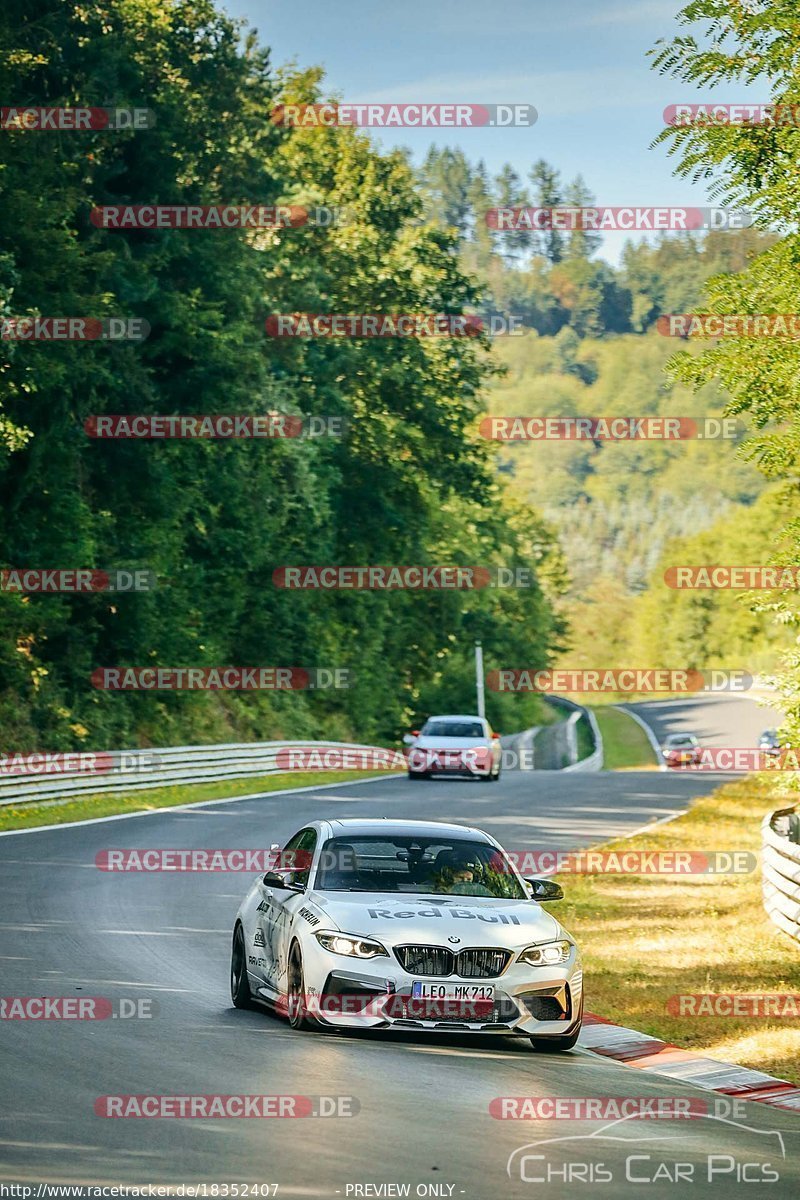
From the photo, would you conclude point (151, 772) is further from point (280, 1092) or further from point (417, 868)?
point (280, 1092)

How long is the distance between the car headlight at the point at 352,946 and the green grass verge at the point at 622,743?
85.4 metres

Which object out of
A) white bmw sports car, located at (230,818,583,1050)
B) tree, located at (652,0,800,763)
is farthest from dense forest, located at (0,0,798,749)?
white bmw sports car, located at (230,818,583,1050)

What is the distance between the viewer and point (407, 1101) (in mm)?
8977

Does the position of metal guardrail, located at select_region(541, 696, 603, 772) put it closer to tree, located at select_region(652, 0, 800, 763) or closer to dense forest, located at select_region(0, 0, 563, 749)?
dense forest, located at select_region(0, 0, 563, 749)

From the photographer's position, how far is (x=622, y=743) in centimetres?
11306

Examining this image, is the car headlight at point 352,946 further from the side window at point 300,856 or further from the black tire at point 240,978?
the black tire at point 240,978

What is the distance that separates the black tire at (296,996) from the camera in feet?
36.5

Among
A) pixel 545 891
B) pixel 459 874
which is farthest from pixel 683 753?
pixel 459 874

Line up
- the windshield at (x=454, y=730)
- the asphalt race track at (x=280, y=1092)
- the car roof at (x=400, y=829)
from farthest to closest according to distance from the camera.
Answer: the windshield at (x=454, y=730), the car roof at (x=400, y=829), the asphalt race track at (x=280, y=1092)

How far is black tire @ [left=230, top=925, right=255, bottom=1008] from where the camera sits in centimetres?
1246

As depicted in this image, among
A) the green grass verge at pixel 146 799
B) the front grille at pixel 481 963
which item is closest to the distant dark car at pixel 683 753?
the green grass verge at pixel 146 799

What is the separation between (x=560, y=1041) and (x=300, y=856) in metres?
2.38

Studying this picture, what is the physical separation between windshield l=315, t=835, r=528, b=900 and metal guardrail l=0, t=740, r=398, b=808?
64.7 ft

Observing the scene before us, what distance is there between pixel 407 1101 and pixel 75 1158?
208 centimetres
